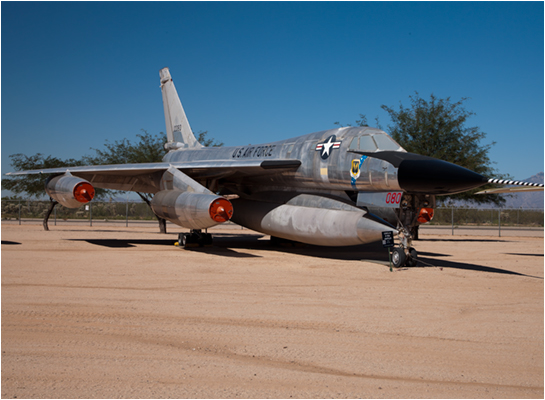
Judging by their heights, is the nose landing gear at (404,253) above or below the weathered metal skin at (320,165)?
below

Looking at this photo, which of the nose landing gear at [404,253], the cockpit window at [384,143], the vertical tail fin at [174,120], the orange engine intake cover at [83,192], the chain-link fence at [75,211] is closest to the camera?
the nose landing gear at [404,253]

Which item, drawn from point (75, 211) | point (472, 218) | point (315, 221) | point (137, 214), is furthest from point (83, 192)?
point (137, 214)

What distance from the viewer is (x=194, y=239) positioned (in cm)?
1655

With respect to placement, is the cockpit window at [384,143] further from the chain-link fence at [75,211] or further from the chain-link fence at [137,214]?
the chain-link fence at [75,211]

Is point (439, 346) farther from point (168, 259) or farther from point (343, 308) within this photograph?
point (168, 259)

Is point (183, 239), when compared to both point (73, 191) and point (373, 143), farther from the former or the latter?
point (373, 143)

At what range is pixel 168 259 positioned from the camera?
12695 millimetres

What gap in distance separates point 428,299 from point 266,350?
12.6 ft

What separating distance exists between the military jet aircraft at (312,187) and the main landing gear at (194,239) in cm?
4

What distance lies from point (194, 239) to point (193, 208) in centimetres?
359

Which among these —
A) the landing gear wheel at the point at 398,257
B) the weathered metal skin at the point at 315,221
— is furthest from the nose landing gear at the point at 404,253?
the weathered metal skin at the point at 315,221

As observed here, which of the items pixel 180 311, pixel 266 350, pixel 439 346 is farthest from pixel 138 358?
pixel 439 346

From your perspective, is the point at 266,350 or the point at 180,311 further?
the point at 180,311

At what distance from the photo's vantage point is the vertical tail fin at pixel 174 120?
2070 centimetres
